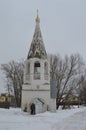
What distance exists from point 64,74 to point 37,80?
1308cm

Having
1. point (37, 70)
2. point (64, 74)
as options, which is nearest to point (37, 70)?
point (37, 70)

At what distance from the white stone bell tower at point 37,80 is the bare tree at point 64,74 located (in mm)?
10175

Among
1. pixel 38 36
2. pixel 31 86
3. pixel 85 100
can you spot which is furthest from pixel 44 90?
pixel 85 100

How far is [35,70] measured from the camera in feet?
90.1

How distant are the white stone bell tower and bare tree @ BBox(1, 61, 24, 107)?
49.0ft

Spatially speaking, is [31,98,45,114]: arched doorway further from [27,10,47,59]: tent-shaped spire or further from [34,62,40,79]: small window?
[27,10,47,59]: tent-shaped spire

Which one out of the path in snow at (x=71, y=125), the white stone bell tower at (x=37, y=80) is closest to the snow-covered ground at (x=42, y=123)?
the path in snow at (x=71, y=125)

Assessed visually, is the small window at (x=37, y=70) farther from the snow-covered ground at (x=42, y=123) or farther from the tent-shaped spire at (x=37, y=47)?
the snow-covered ground at (x=42, y=123)

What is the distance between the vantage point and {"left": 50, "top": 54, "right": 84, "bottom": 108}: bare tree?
125 ft

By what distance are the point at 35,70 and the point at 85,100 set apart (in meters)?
33.3

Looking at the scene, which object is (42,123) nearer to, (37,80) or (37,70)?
(37,80)

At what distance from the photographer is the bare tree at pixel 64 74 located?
38031mm

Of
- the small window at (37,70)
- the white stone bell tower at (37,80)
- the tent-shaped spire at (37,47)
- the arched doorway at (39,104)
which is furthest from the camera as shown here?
the tent-shaped spire at (37,47)

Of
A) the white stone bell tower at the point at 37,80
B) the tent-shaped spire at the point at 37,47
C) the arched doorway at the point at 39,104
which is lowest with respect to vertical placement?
the arched doorway at the point at 39,104
